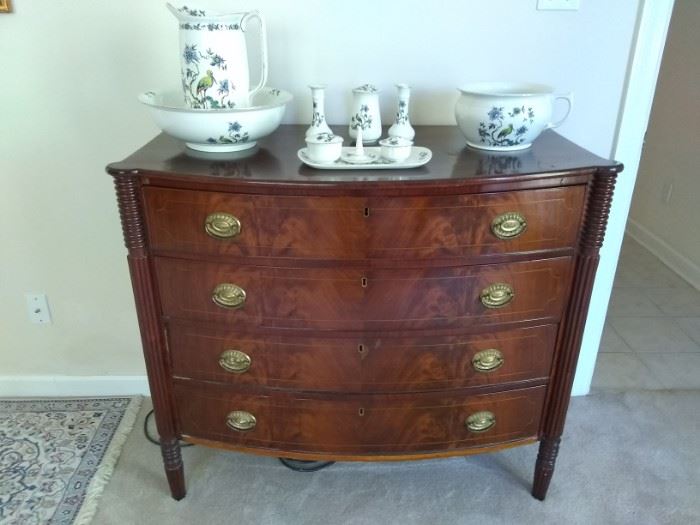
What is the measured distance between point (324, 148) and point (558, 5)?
0.81 metres

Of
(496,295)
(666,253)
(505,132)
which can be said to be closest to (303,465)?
(496,295)

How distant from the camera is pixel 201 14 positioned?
119cm

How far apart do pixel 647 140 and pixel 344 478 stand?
2524 mm

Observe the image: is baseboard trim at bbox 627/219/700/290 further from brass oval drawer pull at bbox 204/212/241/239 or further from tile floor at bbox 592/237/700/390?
brass oval drawer pull at bbox 204/212/241/239

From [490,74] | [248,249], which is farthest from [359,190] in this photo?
[490,74]

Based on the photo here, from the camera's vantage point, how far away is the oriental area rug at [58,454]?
1.49 metres

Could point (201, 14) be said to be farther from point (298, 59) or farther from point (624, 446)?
point (624, 446)

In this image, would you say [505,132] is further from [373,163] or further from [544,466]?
[544,466]

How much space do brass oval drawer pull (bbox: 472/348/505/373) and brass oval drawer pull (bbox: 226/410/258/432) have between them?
0.55 m

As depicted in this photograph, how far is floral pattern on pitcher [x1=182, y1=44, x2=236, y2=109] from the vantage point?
3.96 ft

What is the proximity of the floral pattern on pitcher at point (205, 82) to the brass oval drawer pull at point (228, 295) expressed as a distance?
1.33 feet

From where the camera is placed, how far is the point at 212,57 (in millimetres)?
1206

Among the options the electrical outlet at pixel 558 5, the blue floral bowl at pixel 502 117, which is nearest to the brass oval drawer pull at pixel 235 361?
the blue floral bowl at pixel 502 117

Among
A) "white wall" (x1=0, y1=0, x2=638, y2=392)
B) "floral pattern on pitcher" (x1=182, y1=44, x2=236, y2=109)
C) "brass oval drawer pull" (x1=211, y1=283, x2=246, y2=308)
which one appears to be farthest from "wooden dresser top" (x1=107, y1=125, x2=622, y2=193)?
"white wall" (x1=0, y1=0, x2=638, y2=392)
